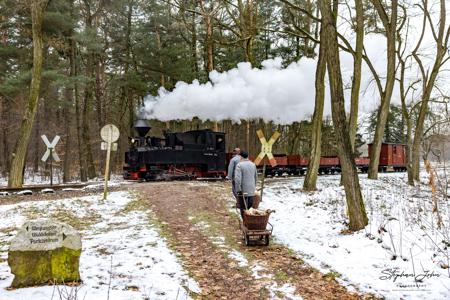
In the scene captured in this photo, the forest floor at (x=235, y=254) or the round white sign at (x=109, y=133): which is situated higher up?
the round white sign at (x=109, y=133)

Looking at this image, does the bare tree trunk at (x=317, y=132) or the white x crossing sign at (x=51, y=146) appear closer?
the bare tree trunk at (x=317, y=132)

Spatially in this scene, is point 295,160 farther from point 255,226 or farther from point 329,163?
point 255,226

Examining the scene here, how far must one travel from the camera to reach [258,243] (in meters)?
7.81

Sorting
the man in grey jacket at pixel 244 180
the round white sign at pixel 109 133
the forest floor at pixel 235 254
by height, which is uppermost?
the round white sign at pixel 109 133

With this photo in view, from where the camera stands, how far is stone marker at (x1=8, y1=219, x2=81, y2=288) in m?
4.88

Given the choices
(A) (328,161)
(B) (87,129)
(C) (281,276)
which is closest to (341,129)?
(C) (281,276)

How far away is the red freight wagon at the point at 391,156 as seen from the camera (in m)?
33.1

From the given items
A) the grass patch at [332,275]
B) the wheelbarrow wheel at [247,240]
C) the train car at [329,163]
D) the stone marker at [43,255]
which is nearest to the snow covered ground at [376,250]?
the grass patch at [332,275]

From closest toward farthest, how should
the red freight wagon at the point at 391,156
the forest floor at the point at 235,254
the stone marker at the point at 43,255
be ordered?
the stone marker at the point at 43,255
the forest floor at the point at 235,254
the red freight wagon at the point at 391,156

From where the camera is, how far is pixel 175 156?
21.4 m

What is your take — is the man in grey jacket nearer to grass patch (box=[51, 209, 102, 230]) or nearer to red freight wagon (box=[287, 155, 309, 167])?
grass patch (box=[51, 209, 102, 230])

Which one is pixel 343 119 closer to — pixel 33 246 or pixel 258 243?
pixel 258 243

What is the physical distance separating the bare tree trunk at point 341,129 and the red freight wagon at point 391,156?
87.2 ft

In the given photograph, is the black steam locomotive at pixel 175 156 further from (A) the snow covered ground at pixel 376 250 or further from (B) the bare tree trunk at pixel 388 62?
(A) the snow covered ground at pixel 376 250
